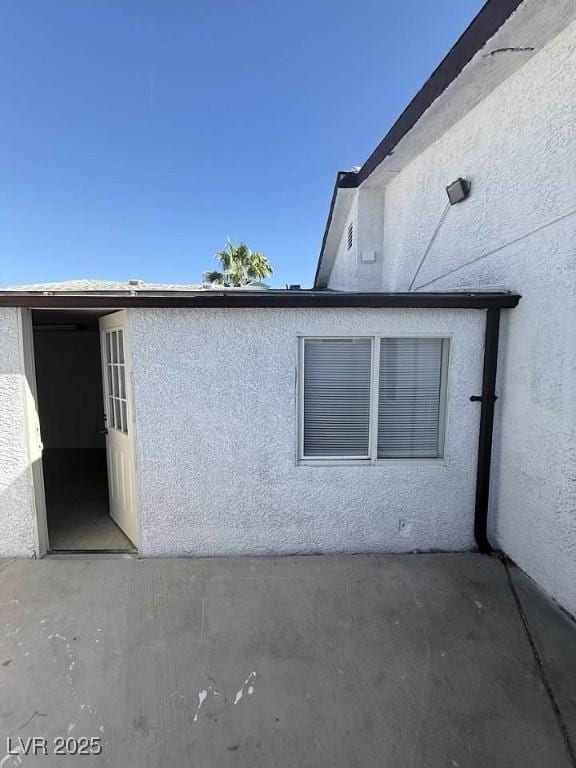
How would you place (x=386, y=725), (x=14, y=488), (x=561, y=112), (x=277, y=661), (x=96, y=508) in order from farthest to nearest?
(x=96, y=508) < (x=14, y=488) < (x=561, y=112) < (x=277, y=661) < (x=386, y=725)

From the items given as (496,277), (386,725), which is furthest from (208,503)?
(496,277)

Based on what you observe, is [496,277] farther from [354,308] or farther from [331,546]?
[331,546]

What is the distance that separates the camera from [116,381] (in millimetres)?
5008

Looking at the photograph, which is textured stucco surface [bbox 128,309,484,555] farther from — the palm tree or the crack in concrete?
the palm tree

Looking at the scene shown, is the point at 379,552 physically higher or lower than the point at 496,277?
lower

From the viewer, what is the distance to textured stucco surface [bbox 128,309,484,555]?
4.26 meters

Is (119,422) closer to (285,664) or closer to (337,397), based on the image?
(337,397)

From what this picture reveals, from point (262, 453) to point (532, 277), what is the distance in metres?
3.62

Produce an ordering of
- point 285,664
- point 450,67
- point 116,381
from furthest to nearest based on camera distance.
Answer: point 116,381
point 450,67
point 285,664

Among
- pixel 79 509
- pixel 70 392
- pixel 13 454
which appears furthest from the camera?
pixel 70 392

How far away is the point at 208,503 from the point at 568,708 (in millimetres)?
3633

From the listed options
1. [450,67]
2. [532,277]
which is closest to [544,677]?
[532,277]

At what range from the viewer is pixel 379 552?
459cm

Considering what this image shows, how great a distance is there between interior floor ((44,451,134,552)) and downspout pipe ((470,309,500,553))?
14.7 feet
